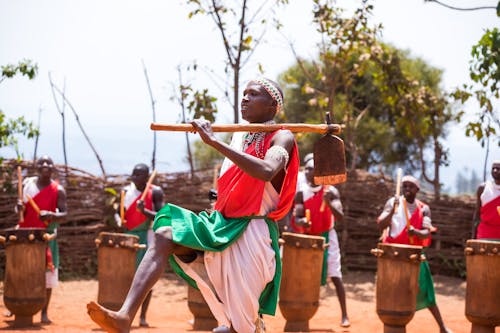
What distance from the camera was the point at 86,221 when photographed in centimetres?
1297

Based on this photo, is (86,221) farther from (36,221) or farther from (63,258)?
(36,221)

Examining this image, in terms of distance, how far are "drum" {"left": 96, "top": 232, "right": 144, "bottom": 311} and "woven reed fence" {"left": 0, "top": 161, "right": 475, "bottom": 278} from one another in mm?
4168

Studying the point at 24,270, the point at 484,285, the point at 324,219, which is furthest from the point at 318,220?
the point at 24,270

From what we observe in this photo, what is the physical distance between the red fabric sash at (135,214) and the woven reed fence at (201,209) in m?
2.95

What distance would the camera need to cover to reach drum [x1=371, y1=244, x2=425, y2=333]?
7.83 m

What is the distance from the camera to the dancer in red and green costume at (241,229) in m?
4.32

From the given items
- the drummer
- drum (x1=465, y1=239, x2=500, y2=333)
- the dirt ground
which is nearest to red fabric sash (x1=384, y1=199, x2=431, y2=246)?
the drummer

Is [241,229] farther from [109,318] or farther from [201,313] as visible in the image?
[201,313]

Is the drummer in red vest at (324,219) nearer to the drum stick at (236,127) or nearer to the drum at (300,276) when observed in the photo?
the drum at (300,276)

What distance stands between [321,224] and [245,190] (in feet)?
16.4

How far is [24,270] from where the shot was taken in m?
7.96

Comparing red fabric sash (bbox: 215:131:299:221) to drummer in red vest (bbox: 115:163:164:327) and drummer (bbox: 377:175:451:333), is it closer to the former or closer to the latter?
drummer (bbox: 377:175:451:333)

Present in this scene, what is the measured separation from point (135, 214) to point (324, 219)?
2.32 meters

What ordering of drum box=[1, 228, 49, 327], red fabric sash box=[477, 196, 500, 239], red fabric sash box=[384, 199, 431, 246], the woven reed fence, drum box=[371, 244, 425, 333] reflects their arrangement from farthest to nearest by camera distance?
the woven reed fence, red fabric sash box=[477, 196, 500, 239], red fabric sash box=[384, 199, 431, 246], drum box=[1, 228, 49, 327], drum box=[371, 244, 425, 333]
